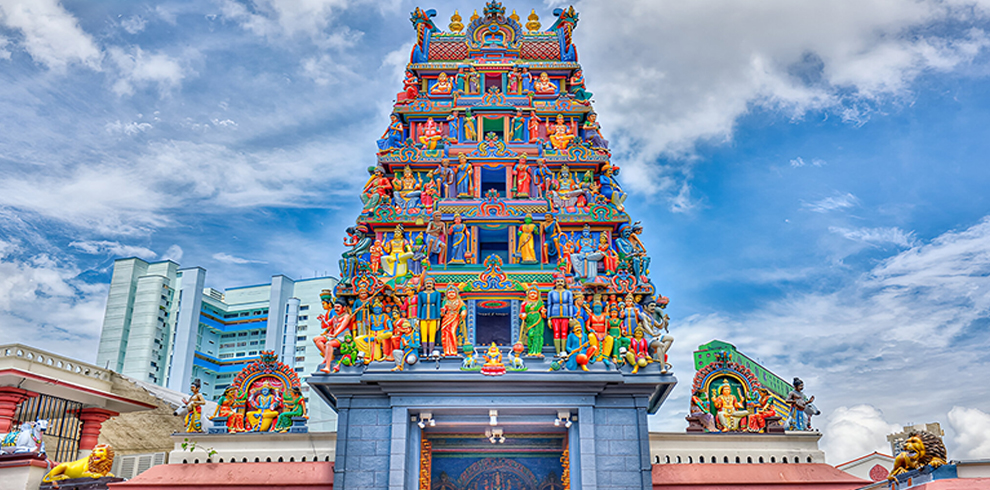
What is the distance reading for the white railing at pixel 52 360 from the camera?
25.8m

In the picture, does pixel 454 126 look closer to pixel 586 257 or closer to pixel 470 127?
pixel 470 127

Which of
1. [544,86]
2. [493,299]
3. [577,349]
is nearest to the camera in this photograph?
[577,349]

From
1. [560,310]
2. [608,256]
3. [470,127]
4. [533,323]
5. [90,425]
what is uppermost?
[470,127]

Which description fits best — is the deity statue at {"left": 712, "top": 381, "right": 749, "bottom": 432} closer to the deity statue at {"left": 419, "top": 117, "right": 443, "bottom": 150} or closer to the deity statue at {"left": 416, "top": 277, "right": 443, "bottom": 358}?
the deity statue at {"left": 416, "top": 277, "right": 443, "bottom": 358}

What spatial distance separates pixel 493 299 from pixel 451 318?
2038mm

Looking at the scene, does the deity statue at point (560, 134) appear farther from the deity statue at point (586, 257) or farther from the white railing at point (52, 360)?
the white railing at point (52, 360)

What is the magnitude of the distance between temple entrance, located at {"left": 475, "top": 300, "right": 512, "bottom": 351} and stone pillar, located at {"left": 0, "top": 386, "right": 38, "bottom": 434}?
17.8m

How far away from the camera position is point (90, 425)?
28891 millimetres

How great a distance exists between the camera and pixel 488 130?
86.0 feet

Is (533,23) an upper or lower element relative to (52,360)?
upper

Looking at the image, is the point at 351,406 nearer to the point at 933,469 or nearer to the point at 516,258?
the point at 516,258

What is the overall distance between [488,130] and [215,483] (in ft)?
50.0

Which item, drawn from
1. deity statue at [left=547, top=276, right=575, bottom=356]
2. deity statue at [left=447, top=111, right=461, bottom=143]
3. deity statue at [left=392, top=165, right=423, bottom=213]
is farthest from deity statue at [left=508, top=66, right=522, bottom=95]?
deity statue at [left=547, top=276, right=575, bottom=356]

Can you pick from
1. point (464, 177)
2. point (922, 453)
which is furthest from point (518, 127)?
point (922, 453)
